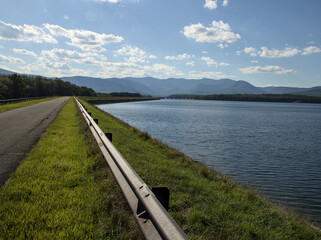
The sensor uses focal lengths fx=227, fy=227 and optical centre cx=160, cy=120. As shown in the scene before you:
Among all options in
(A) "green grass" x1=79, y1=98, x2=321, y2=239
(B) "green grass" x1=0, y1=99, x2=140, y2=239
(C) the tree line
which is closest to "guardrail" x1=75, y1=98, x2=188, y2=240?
(B) "green grass" x1=0, y1=99, x2=140, y2=239

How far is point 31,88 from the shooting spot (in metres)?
102

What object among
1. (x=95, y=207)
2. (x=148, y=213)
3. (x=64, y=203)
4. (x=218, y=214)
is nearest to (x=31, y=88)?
(x=64, y=203)

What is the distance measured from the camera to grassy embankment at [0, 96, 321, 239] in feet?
9.95

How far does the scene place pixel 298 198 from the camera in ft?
30.0

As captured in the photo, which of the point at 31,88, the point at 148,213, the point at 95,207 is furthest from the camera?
the point at 31,88

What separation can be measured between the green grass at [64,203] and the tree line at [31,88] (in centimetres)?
7536

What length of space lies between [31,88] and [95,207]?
377ft

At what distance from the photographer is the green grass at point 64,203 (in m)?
2.92

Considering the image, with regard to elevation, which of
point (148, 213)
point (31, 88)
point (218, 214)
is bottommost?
point (218, 214)

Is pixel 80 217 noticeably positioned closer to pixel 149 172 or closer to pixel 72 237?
pixel 72 237

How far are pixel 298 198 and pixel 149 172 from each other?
673cm

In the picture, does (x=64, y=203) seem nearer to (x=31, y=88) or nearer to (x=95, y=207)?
(x=95, y=207)

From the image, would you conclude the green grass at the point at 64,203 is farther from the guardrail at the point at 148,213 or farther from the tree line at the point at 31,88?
the tree line at the point at 31,88

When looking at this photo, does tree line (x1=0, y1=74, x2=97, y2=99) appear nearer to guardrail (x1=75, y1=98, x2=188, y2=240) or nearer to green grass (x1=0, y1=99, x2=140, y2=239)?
green grass (x1=0, y1=99, x2=140, y2=239)
